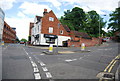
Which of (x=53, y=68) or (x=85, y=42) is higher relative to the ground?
(x=85, y=42)

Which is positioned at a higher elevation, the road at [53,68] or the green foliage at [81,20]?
the green foliage at [81,20]

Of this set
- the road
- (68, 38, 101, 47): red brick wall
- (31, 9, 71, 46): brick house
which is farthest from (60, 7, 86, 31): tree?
the road

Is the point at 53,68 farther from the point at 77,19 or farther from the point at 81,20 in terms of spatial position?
the point at 81,20

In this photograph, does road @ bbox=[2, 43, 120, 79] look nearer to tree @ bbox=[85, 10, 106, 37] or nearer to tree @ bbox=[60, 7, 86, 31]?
tree @ bbox=[85, 10, 106, 37]


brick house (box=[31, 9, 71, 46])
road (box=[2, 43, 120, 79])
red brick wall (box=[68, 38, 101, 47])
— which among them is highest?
brick house (box=[31, 9, 71, 46])

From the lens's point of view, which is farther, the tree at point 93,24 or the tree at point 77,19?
the tree at point 77,19

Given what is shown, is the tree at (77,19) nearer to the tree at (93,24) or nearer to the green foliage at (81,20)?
the green foliage at (81,20)


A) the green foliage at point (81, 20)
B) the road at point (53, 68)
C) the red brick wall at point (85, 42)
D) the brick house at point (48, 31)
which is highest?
the green foliage at point (81, 20)

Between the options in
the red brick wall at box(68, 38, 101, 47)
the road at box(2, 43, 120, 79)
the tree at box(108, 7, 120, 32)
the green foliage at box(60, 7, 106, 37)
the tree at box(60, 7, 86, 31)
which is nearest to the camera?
the road at box(2, 43, 120, 79)

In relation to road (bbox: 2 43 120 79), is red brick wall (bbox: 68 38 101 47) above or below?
above

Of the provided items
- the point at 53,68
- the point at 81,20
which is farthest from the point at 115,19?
the point at 53,68

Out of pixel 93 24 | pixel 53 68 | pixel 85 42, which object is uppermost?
pixel 93 24

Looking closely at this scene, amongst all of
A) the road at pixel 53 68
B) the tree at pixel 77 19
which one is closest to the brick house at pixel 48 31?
the road at pixel 53 68

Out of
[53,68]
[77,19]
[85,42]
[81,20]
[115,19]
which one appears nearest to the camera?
[53,68]
